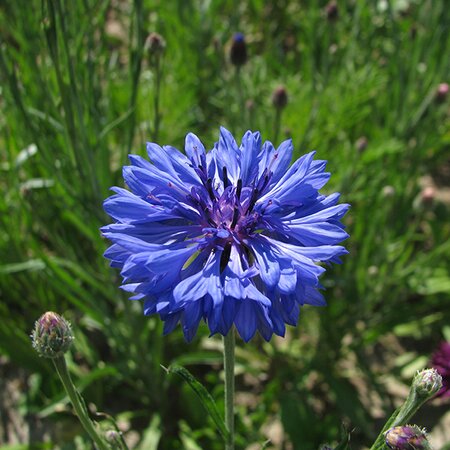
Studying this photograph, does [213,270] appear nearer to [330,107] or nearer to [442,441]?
[442,441]

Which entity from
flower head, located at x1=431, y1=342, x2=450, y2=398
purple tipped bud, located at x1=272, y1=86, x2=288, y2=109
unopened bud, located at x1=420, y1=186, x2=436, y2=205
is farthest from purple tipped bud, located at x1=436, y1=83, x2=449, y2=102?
flower head, located at x1=431, y1=342, x2=450, y2=398

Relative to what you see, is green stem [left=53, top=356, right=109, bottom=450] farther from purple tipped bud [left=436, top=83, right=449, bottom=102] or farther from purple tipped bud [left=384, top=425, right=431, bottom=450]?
purple tipped bud [left=436, top=83, right=449, bottom=102]

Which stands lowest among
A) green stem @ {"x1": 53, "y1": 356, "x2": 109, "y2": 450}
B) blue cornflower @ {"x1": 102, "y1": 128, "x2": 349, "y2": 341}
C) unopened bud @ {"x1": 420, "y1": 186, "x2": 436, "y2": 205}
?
unopened bud @ {"x1": 420, "y1": 186, "x2": 436, "y2": 205}

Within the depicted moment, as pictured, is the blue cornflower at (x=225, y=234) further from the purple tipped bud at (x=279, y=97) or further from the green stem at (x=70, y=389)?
the purple tipped bud at (x=279, y=97)

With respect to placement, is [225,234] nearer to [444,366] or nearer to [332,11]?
[444,366]

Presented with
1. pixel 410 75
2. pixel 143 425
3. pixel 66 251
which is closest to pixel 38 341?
pixel 66 251
